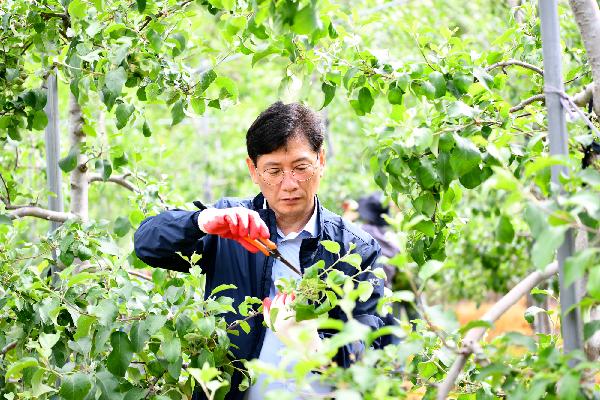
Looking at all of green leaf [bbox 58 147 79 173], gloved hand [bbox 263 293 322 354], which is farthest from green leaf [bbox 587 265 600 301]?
green leaf [bbox 58 147 79 173]

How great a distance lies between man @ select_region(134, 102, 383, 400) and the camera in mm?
2564

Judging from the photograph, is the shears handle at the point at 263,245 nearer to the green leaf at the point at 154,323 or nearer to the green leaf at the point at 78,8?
the green leaf at the point at 154,323

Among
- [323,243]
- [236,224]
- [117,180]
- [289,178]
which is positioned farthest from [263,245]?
[117,180]

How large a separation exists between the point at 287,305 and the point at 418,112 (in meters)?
0.59

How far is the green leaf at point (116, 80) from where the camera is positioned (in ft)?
8.57

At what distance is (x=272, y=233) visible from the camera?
2.68 m

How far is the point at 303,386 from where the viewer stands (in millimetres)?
1542

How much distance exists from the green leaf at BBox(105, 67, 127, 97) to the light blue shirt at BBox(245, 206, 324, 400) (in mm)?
642

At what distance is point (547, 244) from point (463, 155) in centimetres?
67

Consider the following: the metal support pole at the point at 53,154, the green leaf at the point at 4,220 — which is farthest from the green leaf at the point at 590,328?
the metal support pole at the point at 53,154

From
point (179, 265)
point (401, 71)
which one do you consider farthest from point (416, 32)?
point (179, 265)

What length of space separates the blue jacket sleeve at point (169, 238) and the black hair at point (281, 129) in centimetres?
32

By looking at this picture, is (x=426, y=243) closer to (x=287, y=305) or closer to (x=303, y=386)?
(x=287, y=305)

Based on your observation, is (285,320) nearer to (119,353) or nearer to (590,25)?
(119,353)
